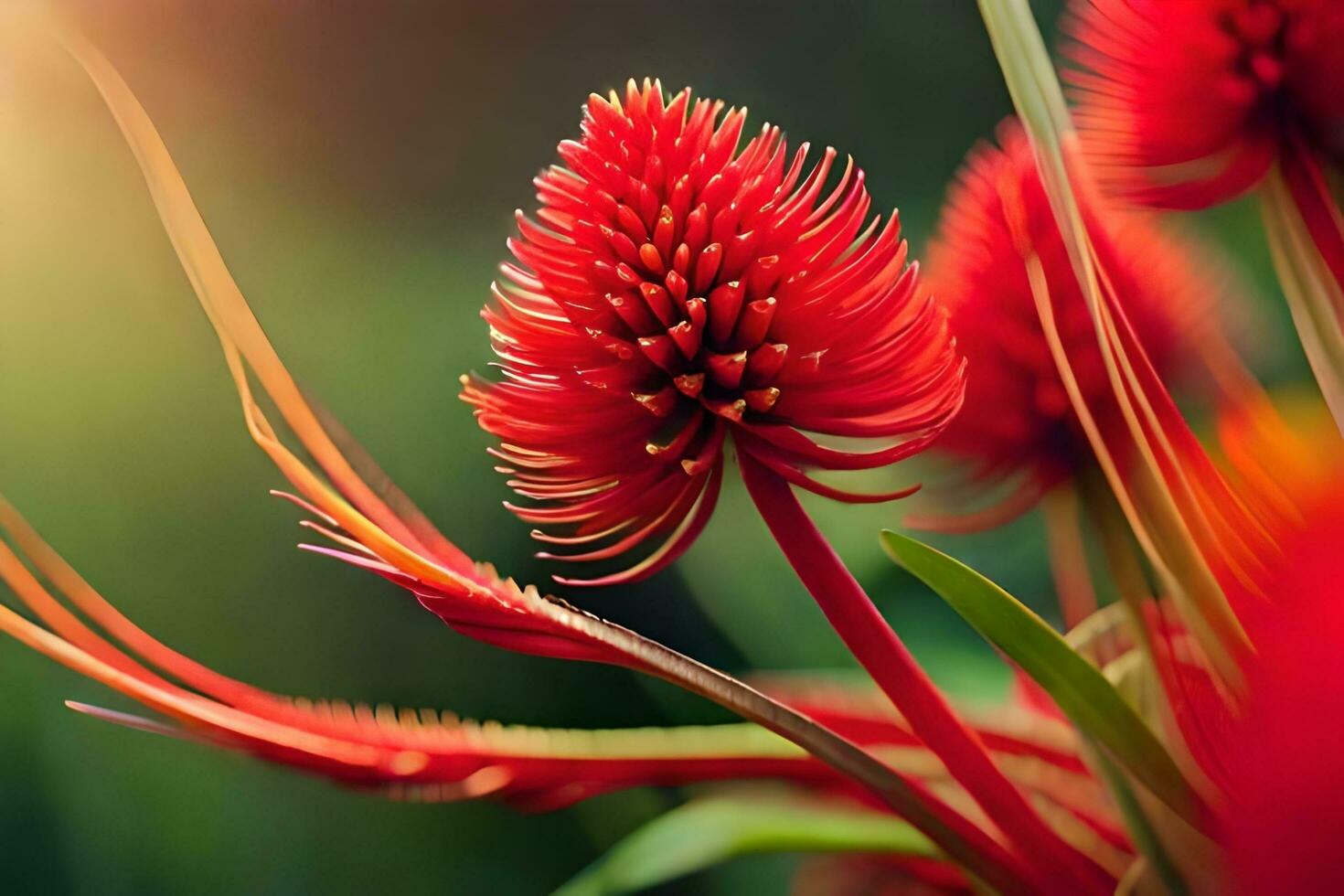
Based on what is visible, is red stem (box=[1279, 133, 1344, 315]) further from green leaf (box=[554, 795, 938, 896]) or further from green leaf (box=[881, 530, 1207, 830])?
green leaf (box=[554, 795, 938, 896])

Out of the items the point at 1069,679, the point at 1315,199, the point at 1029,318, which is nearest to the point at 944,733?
the point at 1069,679

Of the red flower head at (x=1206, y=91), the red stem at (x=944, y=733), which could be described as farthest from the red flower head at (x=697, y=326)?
the red flower head at (x=1206, y=91)


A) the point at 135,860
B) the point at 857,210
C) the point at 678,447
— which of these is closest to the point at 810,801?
the point at 678,447

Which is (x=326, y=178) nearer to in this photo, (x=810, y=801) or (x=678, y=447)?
(x=678, y=447)

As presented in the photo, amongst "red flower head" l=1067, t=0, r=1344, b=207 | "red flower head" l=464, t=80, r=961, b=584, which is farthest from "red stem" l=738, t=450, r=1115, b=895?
"red flower head" l=1067, t=0, r=1344, b=207

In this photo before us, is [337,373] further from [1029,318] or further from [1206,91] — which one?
[1206,91]
